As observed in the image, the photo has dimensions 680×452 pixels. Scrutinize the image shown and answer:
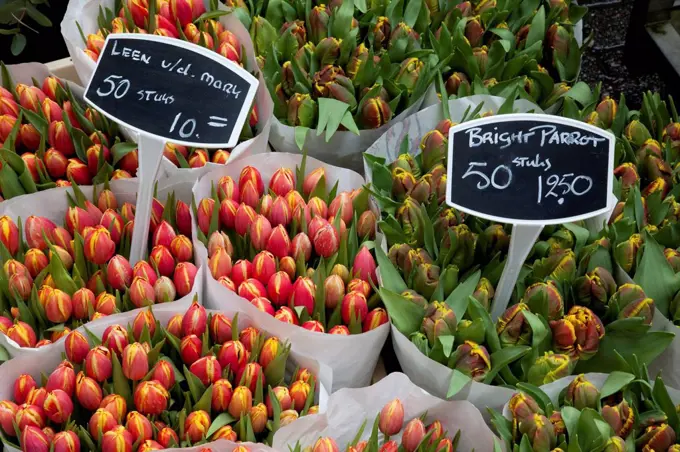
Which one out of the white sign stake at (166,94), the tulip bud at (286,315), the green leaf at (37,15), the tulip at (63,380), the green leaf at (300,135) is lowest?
the tulip at (63,380)

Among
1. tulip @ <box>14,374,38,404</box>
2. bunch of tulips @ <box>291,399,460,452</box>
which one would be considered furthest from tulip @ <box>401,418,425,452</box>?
tulip @ <box>14,374,38,404</box>

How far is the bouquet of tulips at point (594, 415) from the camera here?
995mm

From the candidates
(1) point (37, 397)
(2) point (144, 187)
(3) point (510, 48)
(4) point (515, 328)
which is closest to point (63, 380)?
(1) point (37, 397)

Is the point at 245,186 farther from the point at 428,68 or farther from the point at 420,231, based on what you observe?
the point at 428,68

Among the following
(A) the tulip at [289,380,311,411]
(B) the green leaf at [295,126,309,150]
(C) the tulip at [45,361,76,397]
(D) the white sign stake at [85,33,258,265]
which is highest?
(D) the white sign stake at [85,33,258,265]

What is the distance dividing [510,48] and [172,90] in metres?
0.78

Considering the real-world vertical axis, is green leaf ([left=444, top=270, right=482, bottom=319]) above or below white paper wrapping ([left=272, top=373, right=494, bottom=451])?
above

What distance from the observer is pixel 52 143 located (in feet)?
4.71

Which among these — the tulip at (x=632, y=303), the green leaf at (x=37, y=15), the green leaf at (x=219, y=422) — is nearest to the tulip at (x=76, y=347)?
the green leaf at (x=219, y=422)

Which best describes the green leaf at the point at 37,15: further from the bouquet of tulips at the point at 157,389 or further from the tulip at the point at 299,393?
the tulip at the point at 299,393

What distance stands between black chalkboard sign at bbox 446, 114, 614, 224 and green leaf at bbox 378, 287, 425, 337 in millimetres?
182

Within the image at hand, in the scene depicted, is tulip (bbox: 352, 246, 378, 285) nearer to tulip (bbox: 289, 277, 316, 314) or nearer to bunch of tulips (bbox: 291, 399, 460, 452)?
tulip (bbox: 289, 277, 316, 314)

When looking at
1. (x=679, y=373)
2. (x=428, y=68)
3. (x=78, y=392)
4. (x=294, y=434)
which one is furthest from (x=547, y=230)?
(x=78, y=392)

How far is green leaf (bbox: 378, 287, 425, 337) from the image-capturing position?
1145mm
